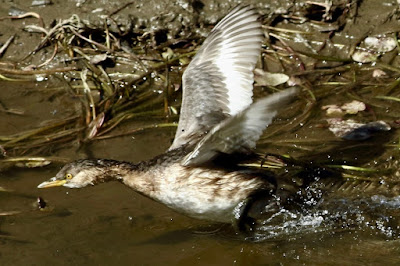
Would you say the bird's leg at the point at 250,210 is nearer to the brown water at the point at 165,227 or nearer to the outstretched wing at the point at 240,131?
the brown water at the point at 165,227

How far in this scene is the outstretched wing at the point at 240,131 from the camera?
13.5 feet

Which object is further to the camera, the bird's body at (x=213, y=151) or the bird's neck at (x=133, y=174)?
the bird's neck at (x=133, y=174)

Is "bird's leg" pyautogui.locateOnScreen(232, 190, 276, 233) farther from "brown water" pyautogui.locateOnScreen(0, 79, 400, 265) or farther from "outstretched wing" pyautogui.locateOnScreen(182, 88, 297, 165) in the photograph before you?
"outstretched wing" pyautogui.locateOnScreen(182, 88, 297, 165)

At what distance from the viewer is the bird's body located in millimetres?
4848

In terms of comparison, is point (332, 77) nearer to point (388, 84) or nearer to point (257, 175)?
point (388, 84)

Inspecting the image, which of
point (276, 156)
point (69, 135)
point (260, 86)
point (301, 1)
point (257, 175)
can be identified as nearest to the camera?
point (257, 175)

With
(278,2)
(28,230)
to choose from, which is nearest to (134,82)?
(278,2)

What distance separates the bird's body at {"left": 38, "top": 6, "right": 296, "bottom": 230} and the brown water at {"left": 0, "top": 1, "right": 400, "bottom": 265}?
0.26 m

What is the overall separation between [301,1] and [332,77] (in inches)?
36.6

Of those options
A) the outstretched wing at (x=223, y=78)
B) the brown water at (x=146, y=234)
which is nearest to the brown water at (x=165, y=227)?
the brown water at (x=146, y=234)

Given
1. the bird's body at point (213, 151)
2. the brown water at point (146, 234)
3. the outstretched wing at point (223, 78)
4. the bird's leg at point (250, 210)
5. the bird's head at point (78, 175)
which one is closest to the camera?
the bird's body at point (213, 151)

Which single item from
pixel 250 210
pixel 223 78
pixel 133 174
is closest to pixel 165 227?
pixel 133 174

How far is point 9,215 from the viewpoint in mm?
5602

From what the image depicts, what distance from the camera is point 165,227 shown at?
5484 millimetres
